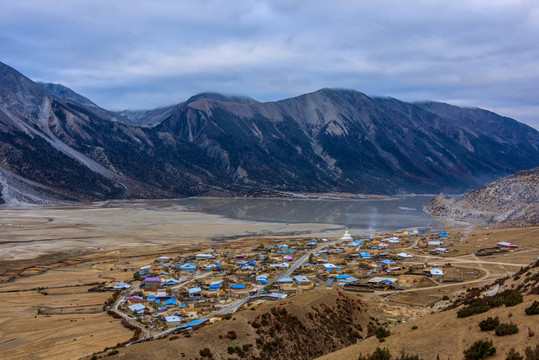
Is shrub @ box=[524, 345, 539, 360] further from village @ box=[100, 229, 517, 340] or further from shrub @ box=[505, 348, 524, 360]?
village @ box=[100, 229, 517, 340]

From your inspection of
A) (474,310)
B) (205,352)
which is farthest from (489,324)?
(205,352)

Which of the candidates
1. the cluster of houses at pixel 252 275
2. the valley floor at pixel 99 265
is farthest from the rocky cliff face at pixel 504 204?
the cluster of houses at pixel 252 275

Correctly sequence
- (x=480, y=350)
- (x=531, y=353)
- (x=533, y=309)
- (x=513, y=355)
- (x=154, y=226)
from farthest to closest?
(x=154, y=226), (x=533, y=309), (x=480, y=350), (x=513, y=355), (x=531, y=353)

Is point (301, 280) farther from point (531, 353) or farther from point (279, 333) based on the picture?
point (531, 353)

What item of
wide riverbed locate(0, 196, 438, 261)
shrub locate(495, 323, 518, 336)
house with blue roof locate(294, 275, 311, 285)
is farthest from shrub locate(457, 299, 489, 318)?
wide riverbed locate(0, 196, 438, 261)

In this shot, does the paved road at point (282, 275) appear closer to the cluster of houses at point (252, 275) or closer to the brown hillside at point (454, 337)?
the cluster of houses at point (252, 275)

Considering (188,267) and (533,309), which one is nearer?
(533,309)

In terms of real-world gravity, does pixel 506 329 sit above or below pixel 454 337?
above
